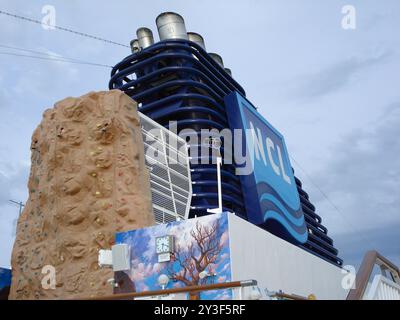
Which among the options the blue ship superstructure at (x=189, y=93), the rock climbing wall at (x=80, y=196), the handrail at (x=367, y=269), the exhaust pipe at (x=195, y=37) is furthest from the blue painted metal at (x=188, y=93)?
the handrail at (x=367, y=269)

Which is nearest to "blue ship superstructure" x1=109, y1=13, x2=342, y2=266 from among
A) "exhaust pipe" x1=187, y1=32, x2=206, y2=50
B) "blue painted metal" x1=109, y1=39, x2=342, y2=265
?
"blue painted metal" x1=109, y1=39, x2=342, y2=265

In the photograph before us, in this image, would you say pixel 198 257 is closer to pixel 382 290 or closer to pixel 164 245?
pixel 164 245

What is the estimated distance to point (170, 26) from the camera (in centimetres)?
2570

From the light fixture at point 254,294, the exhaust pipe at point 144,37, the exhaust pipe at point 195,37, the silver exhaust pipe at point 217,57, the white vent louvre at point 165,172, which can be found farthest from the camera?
the silver exhaust pipe at point 217,57

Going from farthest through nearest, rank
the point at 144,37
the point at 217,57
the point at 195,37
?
the point at 217,57 < the point at 195,37 < the point at 144,37

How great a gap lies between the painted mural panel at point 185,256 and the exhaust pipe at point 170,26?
16297 millimetres

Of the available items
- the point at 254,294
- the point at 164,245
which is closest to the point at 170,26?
the point at 164,245

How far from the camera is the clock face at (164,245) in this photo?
1084 cm

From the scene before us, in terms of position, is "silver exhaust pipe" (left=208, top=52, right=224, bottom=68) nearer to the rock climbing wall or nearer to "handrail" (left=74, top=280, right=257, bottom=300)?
the rock climbing wall

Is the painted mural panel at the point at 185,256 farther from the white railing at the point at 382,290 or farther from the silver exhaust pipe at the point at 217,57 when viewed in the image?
the silver exhaust pipe at the point at 217,57

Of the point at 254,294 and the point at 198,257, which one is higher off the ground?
the point at 198,257

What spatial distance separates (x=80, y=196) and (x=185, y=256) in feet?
13.9

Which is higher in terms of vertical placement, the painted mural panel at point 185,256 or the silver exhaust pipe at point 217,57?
the silver exhaust pipe at point 217,57

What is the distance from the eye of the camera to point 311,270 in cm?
1425
